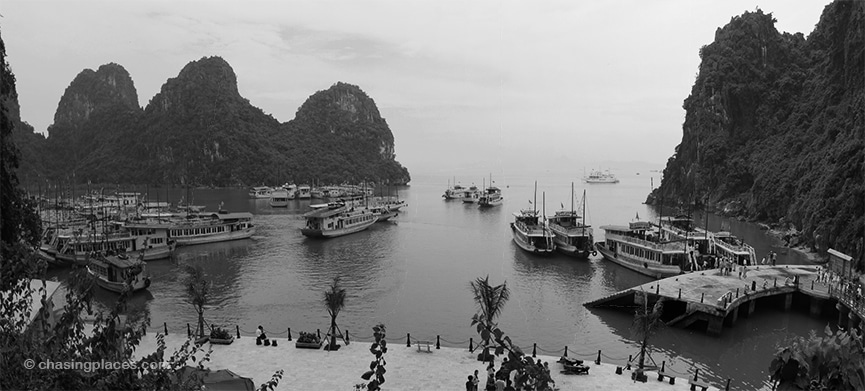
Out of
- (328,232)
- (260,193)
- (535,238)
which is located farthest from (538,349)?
(260,193)

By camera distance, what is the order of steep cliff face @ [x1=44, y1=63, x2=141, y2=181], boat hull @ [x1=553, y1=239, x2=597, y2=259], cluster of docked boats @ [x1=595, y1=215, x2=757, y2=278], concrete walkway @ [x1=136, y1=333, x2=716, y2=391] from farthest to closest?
steep cliff face @ [x1=44, y1=63, x2=141, y2=181] < boat hull @ [x1=553, y1=239, x2=597, y2=259] < cluster of docked boats @ [x1=595, y1=215, x2=757, y2=278] < concrete walkway @ [x1=136, y1=333, x2=716, y2=391]

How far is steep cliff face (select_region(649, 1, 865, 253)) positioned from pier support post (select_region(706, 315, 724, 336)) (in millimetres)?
18602

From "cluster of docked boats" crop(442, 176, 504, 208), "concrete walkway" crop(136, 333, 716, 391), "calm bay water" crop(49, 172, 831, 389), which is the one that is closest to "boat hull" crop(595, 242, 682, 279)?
"calm bay water" crop(49, 172, 831, 389)

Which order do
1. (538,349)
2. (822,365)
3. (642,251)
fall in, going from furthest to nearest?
(642,251) → (538,349) → (822,365)

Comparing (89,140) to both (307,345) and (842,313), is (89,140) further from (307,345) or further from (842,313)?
(842,313)

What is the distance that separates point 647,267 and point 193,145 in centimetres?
15498

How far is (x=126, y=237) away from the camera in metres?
46.9

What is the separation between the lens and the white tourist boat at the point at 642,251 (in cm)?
3987

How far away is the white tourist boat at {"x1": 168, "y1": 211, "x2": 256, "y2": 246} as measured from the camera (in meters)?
55.9

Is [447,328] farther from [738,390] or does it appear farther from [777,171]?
[777,171]

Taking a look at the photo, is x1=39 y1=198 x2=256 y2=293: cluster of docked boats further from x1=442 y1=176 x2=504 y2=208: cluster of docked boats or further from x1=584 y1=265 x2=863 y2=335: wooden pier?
x1=442 y1=176 x2=504 y2=208: cluster of docked boats

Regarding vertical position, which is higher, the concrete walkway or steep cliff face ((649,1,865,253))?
steep cliff face ((649,1,865,253))

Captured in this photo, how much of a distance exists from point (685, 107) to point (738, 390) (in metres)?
113

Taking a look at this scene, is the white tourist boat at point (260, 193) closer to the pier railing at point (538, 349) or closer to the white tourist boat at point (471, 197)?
the white tourist boat at point (471, 197)
